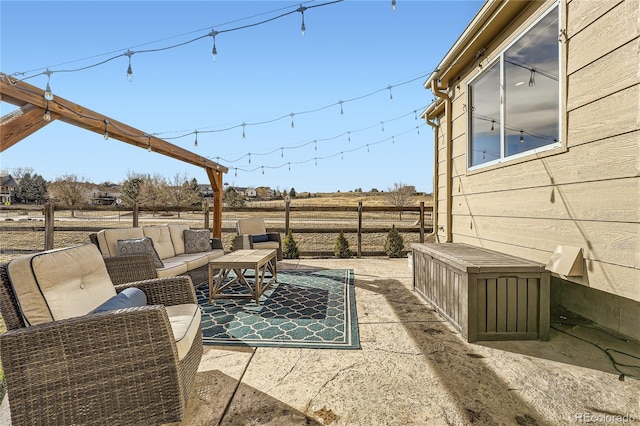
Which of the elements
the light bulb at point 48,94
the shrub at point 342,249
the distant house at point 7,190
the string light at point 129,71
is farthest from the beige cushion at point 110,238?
the distant house at point 7,190

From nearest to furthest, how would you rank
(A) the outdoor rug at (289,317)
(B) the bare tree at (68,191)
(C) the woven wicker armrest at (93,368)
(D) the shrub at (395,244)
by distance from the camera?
(C) the woven wicker armrest at (93,368), (A) the outdoor rug at (289,317), (D) the shrub at (395,244), (B) the bare tree at (68,191)

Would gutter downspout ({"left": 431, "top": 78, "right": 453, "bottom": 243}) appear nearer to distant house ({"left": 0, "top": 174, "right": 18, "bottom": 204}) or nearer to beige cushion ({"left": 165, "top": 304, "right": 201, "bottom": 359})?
beige cushion ({"left": 165, "top": 304, "right": 201, "bottom": 359})

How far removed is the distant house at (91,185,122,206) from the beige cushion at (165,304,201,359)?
28.1 m

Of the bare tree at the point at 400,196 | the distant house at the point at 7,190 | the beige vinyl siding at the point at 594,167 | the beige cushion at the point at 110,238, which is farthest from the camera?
the distant house at the point at 7,190

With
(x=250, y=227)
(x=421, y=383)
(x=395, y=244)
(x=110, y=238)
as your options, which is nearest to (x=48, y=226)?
(x=110, y=238)

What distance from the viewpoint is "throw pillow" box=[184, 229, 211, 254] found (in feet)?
16.0

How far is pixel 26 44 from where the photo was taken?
4.29 metres

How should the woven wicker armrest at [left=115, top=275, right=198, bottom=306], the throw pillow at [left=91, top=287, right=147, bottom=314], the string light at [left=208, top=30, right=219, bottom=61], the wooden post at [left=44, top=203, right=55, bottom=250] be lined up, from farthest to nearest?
the wooden post at [left=44, top=203, right=55, bottom=250] < the string light at [left=208, top=30, right=219, bottom=61] < the woven wicker armrest at [left=115, top=275, right=198, bottom=306] < the throw pillow at [left=91, top=287, right=147, bottom=314]

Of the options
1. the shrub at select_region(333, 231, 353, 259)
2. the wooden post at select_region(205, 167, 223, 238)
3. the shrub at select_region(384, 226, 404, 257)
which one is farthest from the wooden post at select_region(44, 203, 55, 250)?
the shrub at select_region(384, 226, 404, 257)

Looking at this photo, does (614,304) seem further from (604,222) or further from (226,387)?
(226,387)

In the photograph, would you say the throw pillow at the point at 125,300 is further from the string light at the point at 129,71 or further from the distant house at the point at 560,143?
the distant house at the point at 560,143

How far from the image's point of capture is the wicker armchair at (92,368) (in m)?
1.33

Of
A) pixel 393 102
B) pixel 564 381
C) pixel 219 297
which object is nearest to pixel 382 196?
pixel 393 102

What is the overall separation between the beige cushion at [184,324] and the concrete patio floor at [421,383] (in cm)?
35
